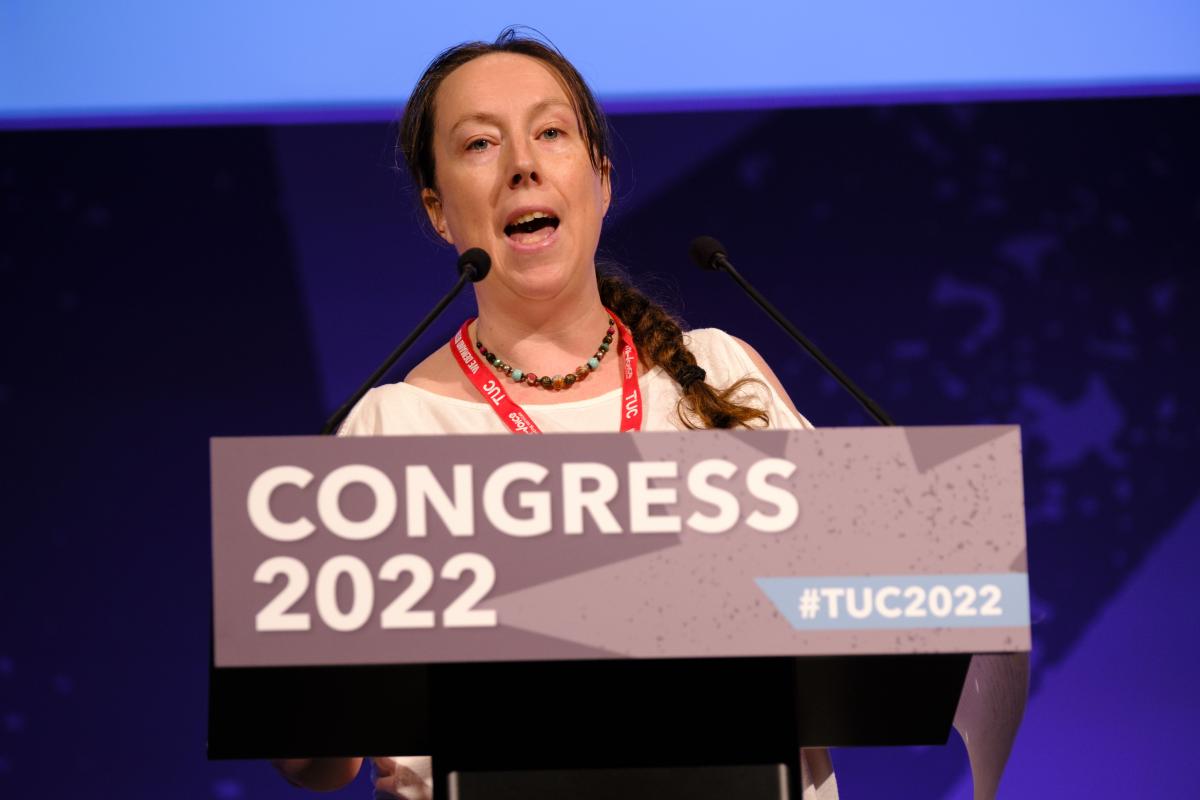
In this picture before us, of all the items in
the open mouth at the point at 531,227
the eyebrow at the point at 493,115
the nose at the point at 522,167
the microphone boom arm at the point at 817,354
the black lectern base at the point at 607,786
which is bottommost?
the black lectern base at the point at 607,786

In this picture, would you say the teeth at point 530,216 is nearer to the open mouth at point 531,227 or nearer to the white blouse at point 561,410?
the open mouth at point 531,227

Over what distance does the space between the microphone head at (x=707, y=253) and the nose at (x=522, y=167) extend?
0.77ft

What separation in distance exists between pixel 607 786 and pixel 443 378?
715 mm

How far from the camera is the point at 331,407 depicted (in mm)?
2803

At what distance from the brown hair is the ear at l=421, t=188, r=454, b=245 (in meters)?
0.01

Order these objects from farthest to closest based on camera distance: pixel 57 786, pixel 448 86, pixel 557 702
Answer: pixel 57 786 → pixel 448 86 → pixel 557 702

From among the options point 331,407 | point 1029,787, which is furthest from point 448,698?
point 1029,787

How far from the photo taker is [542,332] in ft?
5.63

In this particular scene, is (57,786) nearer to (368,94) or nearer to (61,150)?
(61,150)

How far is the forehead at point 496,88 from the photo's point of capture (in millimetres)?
1729

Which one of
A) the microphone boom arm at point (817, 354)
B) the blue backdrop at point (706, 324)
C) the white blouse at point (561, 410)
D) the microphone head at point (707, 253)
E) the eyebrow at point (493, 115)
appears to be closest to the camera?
the microphone boom arm at point (817, 354)

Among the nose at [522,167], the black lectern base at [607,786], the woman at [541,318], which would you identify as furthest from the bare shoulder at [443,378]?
the black lectern base at [607,786]

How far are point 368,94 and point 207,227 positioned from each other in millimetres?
406

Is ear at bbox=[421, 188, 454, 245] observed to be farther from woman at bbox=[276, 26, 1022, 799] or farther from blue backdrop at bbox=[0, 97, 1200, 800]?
blue backdrop at bbox=[0, 97, 1200, 800]
